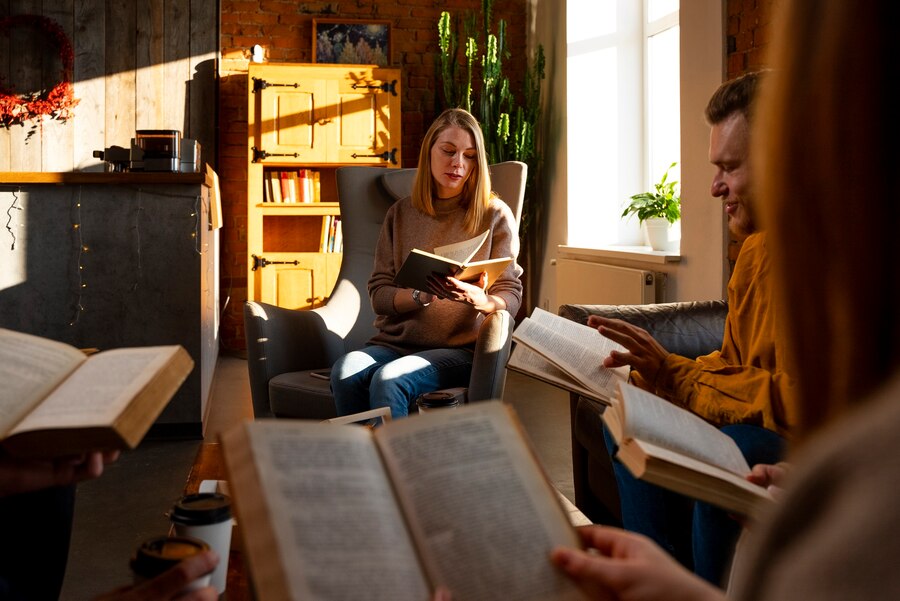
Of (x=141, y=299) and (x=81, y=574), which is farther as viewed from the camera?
(x=141, y=299)

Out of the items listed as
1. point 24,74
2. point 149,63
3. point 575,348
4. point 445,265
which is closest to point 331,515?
point 575,348

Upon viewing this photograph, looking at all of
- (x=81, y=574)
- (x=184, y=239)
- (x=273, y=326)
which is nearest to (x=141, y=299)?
(x=184, y=239)

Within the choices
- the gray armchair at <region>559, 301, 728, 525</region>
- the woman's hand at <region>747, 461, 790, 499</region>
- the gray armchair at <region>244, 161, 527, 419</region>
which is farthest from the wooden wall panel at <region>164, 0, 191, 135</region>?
the woman's hand at <region>747, 461, 790, 499</region>

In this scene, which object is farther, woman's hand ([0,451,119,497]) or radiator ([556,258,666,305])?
radiator ([556,258,666,305])

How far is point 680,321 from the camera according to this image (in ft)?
7.19

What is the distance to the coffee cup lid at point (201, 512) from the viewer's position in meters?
1.03

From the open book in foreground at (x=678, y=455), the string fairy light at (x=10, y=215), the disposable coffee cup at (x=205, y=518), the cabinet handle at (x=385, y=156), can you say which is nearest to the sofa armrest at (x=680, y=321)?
the open book in foreground at (x=678, y=455)

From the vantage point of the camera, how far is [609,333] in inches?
63.1

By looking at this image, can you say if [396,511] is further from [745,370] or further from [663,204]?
[663,204]

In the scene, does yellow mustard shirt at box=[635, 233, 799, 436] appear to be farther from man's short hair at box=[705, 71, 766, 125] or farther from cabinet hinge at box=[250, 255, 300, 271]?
cabinet hinge at box=[250, 255, 300, 271]

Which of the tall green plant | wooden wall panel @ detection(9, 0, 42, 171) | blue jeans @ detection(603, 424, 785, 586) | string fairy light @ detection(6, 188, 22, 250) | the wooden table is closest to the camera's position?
the wooden table

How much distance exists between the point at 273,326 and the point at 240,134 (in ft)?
11.5

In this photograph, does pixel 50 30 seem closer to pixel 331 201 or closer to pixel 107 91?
pixel 107 91

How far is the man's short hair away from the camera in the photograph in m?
1.62
